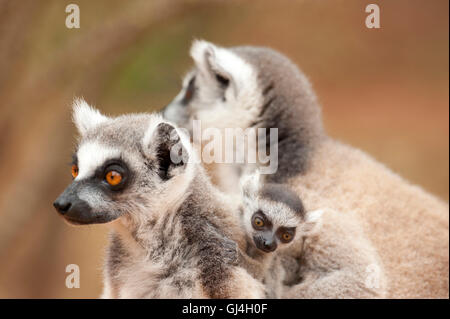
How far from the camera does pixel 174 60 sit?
682 centimetres

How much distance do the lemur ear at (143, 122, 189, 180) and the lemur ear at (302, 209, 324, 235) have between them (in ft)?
2.29

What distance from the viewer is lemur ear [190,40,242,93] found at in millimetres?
3688

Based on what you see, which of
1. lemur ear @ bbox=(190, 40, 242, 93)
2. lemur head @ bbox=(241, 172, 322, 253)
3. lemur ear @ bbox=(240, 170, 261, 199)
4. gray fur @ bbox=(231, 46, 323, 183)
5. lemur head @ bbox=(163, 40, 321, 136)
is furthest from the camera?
lemur ear @ bbox=(190, 40, 242, 93)

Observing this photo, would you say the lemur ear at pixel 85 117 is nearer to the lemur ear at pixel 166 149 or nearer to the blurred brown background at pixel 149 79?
the lemur ear at pixel 166 149

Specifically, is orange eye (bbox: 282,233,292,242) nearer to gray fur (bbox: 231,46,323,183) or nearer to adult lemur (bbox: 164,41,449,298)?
adult lemur (bbox: 164,41,449,298)

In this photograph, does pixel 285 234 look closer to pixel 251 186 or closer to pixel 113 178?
pixel 251 186

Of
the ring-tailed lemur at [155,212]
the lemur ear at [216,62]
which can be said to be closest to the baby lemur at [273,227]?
the ring-tailed lemur at [155,212]

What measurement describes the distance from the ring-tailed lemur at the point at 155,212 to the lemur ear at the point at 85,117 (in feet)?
0.26

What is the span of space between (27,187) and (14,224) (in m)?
0.44

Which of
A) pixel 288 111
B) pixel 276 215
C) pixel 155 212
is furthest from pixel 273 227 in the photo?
pixel 288 111

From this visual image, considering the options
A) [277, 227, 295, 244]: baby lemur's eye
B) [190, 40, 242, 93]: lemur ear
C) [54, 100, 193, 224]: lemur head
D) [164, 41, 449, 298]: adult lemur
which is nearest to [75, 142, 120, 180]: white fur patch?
[54, 100, 193, 224]: lemur head

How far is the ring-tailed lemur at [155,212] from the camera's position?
7.24 ft

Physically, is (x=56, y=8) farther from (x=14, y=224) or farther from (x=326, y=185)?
(x=326, y=185)

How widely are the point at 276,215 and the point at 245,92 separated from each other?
3.82 ft
